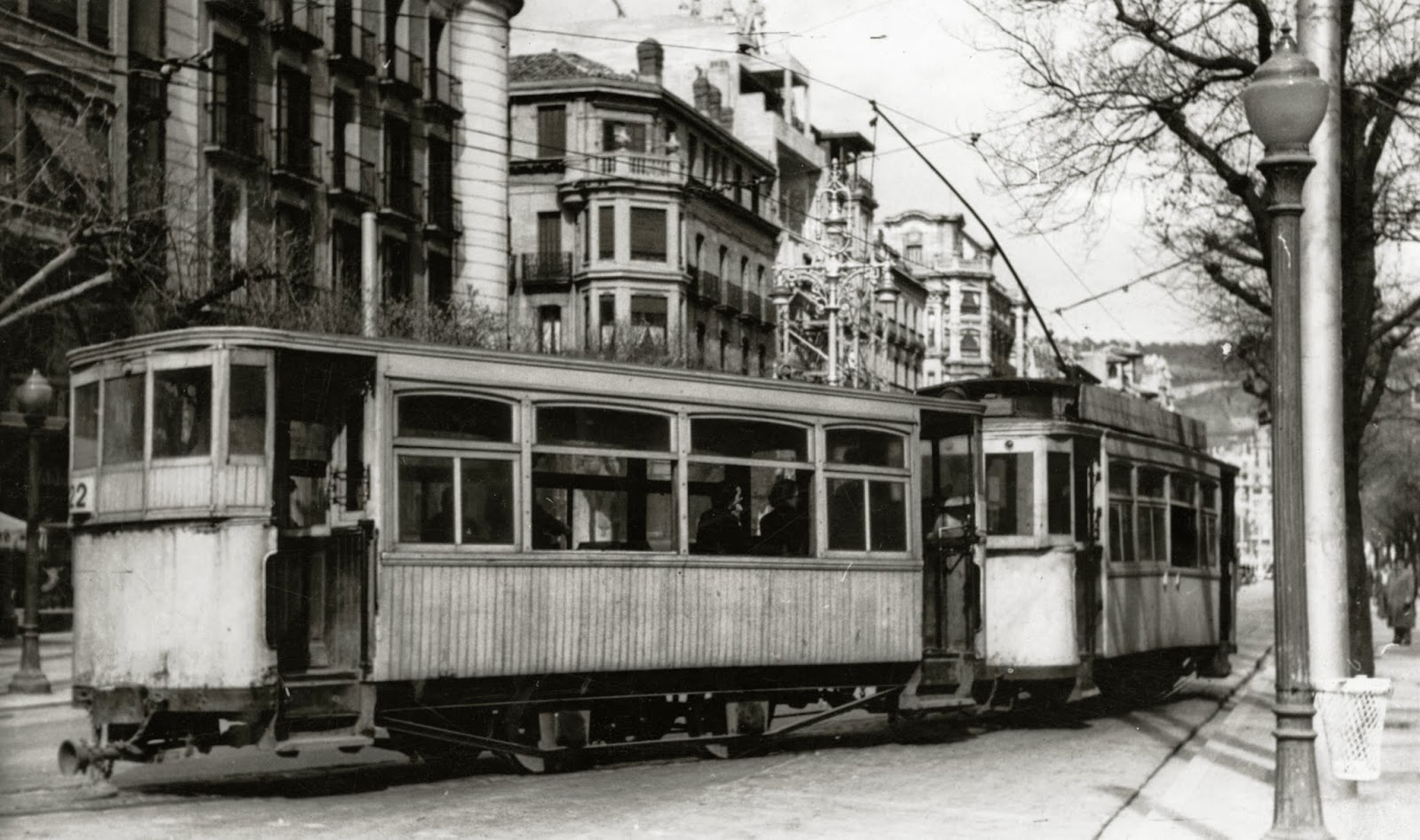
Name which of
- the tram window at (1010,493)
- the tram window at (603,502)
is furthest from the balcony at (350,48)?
the tram window at (603,502)

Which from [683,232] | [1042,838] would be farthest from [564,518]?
[683,232]

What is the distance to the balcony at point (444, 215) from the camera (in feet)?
134

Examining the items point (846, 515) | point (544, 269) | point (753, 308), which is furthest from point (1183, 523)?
point (753, 308)

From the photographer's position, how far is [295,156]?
3622cm

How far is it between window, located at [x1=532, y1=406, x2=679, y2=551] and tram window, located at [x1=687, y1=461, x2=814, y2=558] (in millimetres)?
270

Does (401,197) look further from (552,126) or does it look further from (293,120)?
(552,126)

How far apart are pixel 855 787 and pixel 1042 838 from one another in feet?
8.16

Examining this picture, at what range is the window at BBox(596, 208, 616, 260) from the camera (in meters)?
55.7

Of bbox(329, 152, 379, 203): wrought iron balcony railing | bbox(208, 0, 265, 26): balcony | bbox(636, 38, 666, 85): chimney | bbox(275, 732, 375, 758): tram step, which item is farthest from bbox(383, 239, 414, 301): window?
bbox(275, 732, 375, 758): tram step

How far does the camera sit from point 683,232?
57.0 meters

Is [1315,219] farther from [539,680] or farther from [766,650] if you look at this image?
[539,680]

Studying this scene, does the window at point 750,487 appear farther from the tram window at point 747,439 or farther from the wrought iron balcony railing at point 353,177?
the wrought iron balcony railing at point 353,177

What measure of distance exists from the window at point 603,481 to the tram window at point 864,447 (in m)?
1.73

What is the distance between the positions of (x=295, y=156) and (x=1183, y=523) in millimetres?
20835
